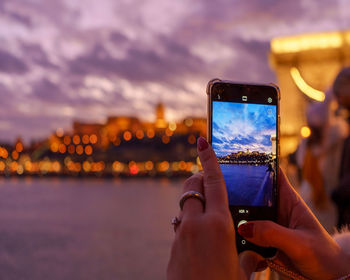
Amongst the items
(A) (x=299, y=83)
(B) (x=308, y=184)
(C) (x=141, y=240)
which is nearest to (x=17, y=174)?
(A) (x=299, y=83)

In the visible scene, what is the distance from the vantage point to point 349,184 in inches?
50.3

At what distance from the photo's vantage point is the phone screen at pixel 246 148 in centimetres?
70

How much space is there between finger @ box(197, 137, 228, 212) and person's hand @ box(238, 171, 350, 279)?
7 centimetres

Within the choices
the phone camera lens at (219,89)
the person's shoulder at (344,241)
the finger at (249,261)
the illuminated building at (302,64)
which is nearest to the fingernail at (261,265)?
the finger at (249,261)

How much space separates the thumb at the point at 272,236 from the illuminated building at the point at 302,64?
14271 mm

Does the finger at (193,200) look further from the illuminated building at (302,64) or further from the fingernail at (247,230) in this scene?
the illuminated building at (302,64)

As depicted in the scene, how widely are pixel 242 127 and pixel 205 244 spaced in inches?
10.4

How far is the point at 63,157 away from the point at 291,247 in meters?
43.8

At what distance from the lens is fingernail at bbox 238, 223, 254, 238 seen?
0.61 metres

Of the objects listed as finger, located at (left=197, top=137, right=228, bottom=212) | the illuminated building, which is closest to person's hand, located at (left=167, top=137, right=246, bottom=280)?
finger, located at (left=197, top=137, right=228, bottom=212)

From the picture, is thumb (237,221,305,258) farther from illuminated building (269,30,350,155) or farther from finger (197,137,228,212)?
illuminated building (269,30,350,155)

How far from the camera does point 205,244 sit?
0.53 m

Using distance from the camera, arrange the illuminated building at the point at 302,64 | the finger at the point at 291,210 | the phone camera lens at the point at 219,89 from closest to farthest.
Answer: the finger at the point at 291,210 → the phone camera lens at the point at 219,89 → the illuminated building at the point at 302,64

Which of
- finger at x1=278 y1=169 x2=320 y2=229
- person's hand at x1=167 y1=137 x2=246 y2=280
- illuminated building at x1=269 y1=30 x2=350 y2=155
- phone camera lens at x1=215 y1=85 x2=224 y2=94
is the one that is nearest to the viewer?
person's hand at x1=167 y1=137 x2=246 y2=280
